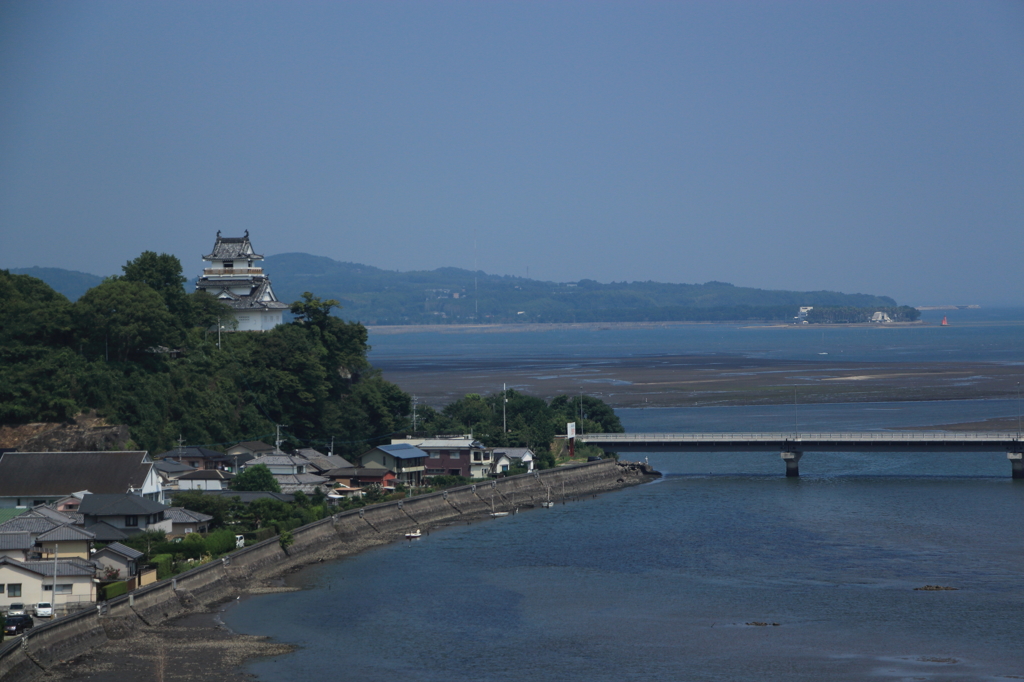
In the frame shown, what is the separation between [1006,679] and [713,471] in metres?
33.5

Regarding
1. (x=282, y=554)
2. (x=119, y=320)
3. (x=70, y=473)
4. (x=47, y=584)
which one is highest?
(x=119, y=320)

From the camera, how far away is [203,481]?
41.2m

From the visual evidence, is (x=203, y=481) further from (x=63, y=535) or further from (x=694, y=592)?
(x=694, y=592)

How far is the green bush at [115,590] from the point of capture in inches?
1061

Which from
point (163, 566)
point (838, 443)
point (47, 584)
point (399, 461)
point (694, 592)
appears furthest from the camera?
point (838, 443)

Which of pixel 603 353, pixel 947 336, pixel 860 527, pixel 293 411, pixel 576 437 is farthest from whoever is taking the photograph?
pixel 947 336

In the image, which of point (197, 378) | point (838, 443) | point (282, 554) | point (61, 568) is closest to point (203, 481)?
point (282, 554)

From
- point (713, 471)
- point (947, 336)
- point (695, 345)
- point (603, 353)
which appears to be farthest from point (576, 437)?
point (947, 336)

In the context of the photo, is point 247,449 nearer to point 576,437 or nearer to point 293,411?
point 293,411

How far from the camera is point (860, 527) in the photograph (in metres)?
39.5

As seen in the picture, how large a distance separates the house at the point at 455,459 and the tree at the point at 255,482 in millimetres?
10110

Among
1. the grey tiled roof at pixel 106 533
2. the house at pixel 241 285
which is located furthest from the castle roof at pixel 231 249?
the grey tiled roof at pixel 106 533

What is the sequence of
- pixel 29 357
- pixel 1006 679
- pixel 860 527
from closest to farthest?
pixel 1006 679, pixel 860 527, pixel 29 357

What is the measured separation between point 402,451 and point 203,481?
9559 mm
